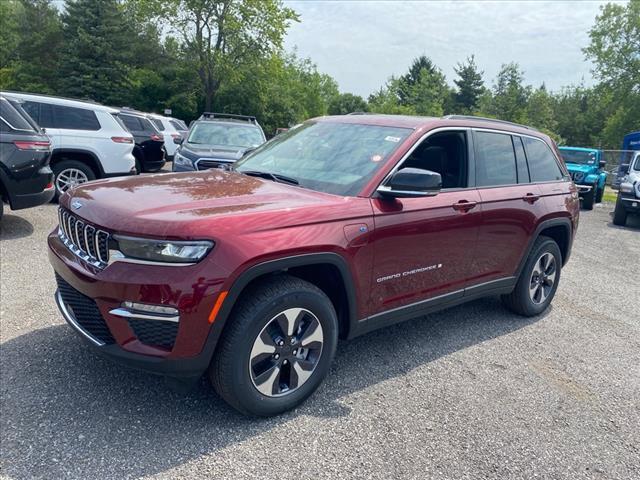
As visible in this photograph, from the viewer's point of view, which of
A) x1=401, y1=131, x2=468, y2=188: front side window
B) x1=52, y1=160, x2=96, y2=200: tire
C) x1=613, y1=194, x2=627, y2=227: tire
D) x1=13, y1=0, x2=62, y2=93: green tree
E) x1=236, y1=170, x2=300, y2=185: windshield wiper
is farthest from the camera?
x1=13, y1=0, x2=62, y2=93: green tree

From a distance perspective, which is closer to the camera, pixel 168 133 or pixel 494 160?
pixel 494 160

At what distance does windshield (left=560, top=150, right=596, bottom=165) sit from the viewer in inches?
674

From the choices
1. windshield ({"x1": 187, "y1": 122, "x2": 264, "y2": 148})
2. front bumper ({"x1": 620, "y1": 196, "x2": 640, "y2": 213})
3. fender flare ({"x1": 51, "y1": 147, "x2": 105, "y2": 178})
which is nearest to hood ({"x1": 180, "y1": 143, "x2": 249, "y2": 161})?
windshield ({"x1": 187, "y1": 122, "x2": 264, "y2": 148})

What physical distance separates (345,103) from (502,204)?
6152cm

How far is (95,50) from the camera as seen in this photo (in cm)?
3356

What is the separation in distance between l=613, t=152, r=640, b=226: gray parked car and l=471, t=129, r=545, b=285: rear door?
9414 mm

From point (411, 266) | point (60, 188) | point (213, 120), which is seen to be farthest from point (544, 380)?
point (213, 120)

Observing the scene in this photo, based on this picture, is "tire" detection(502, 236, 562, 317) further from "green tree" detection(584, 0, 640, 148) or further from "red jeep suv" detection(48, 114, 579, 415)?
"green tree" detection(584, 0, 640, 148)

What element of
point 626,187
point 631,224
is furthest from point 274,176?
point 631,224

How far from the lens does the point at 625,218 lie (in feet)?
42.1

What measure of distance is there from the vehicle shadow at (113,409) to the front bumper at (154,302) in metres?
0.39

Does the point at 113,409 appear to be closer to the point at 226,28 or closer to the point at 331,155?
the point at 331,155

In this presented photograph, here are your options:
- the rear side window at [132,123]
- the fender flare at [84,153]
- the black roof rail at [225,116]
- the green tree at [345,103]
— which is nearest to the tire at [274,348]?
the fender flare at [84,153]

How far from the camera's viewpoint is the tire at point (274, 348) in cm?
276
